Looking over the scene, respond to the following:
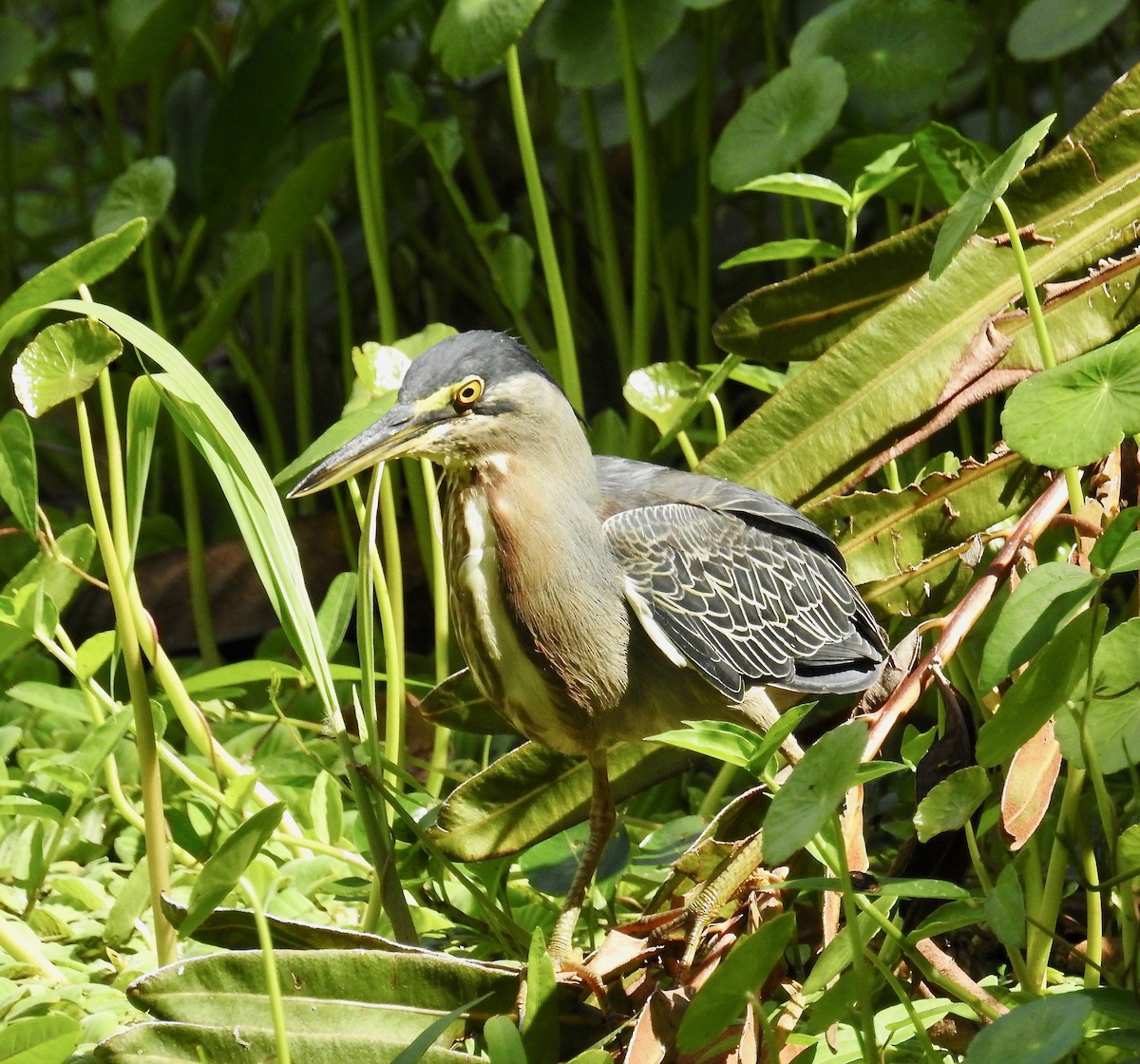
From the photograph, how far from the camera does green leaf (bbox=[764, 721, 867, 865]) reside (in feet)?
3.64

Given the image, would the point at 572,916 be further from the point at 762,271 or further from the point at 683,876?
the point at 762,271

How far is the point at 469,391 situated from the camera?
1841 millimetres

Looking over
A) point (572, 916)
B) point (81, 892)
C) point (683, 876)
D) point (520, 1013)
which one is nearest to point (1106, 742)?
point (683, 876)

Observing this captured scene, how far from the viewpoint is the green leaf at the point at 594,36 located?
8.56ft

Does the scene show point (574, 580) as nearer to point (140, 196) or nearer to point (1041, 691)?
point (1041, 691)

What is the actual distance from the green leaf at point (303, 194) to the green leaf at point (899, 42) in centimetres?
87

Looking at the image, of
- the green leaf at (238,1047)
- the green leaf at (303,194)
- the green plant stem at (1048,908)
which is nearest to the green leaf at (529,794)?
the green leaf at (238,1047)

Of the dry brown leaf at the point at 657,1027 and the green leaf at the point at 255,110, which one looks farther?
the green leaf at the point at 255,110

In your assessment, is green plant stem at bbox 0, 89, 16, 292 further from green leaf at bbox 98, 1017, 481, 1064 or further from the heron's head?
green leaf at bbox 98, 1017, 481, 1064

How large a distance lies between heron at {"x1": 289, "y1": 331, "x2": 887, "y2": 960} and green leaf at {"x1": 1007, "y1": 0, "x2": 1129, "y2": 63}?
112cm

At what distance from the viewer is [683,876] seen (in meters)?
1.66

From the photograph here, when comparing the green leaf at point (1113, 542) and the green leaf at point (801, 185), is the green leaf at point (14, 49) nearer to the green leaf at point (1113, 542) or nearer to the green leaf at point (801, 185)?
the green leaf at point (801, 185)

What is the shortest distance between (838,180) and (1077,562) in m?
1.46

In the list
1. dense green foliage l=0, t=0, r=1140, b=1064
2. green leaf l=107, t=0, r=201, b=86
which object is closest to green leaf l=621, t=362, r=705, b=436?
dense green foliage l=0, t=0, r=1140, b=1064
